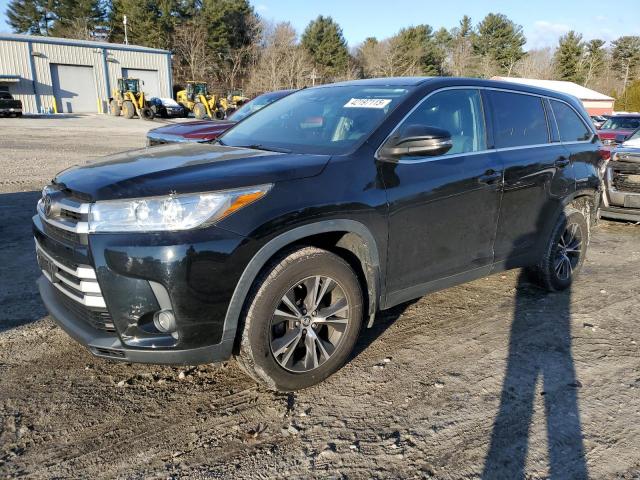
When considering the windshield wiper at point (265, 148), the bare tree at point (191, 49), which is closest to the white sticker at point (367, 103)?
the windshield wiper at point (265, 148)

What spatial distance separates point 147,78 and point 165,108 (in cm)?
1425

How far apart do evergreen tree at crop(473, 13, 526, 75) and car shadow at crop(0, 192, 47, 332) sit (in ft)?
247

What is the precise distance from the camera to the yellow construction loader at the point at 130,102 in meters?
32.8

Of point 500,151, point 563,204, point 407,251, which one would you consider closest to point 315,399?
point 407,251

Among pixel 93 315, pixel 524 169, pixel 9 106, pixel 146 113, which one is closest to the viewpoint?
pixel 93 315

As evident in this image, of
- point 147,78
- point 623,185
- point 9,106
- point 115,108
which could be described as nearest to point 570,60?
point 147,78

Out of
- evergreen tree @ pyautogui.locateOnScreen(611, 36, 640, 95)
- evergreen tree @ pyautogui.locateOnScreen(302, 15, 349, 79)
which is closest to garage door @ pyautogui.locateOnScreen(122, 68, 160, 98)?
evergreen tree @ pyautogui.locateOnScreen(302, 15, 349, 79)

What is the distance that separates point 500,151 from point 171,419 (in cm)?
297

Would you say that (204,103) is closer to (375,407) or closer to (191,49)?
(191,49)

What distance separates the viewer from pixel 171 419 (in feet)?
9.20

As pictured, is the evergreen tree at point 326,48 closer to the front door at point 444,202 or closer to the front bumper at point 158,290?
the front door at point 444,202

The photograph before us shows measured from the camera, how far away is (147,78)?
1775 inches

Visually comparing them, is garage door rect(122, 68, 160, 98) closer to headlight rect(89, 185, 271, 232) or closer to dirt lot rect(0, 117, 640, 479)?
dirt lot rect(0, 117, 640, 479)

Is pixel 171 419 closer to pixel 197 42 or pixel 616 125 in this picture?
pixel 616 125
